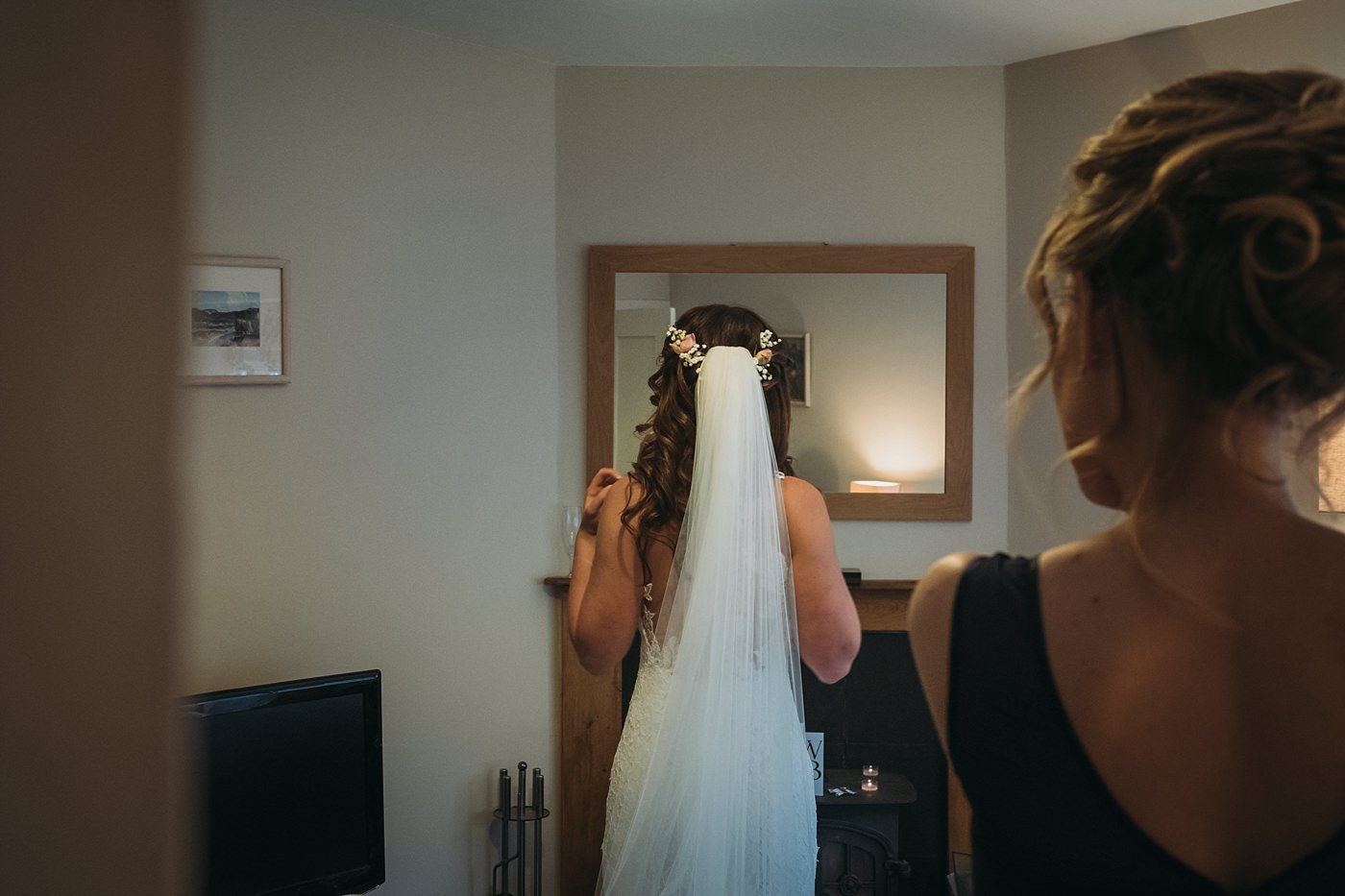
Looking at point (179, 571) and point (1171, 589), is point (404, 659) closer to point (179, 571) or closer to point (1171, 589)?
point (1171, 589)

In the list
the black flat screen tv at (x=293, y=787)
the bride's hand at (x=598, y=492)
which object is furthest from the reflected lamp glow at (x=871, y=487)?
the black flat screen tv at (x=293, y=787)

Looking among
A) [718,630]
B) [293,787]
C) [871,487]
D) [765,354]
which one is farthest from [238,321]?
[871,487]

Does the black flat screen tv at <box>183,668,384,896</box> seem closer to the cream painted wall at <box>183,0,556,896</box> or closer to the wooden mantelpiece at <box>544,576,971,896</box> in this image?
the cream painted wall at <box>183,0,556,896</box>

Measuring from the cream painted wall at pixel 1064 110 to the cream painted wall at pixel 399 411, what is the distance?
1449 mm

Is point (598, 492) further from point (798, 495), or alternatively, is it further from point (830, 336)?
A: point (830, 336)

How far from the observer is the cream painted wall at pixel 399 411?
3.17 metres

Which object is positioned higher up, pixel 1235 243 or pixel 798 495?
pixel 1235 243

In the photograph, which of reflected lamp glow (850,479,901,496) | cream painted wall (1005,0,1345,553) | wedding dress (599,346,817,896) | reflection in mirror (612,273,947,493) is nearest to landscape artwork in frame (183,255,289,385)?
reflection in mirror (612,273,947,493)

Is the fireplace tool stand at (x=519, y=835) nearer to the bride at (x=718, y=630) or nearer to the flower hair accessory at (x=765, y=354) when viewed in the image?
the bride at (x=718, y=630)

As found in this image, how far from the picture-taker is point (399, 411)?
3467mm

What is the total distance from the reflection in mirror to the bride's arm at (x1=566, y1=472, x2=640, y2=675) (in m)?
1.30

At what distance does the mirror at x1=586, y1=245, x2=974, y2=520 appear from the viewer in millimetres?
3738

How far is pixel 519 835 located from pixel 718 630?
55.7 inches

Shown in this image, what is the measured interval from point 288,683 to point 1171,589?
8.75 ft
